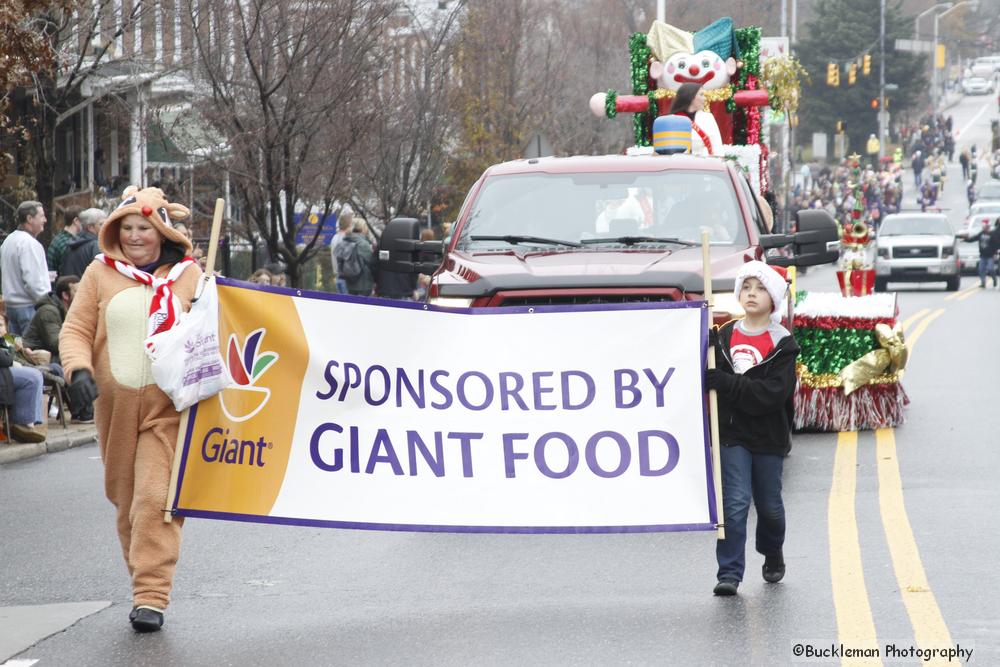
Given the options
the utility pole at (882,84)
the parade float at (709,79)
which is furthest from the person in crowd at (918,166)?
the parade float at (709,79)

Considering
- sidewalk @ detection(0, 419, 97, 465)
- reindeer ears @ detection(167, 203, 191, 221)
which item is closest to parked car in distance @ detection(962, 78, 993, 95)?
sidewalk @ detection(0, 419, 97, 465)

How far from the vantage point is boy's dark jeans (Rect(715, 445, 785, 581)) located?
25.6 feet

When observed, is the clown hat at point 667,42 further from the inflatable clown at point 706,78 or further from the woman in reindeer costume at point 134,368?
the woman in reindeer costume at point 134,368

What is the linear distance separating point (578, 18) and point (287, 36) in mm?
27978

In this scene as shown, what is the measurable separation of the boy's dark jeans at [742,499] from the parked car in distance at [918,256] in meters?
31.9

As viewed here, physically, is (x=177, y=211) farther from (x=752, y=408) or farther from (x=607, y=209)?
(x=607, y=209)

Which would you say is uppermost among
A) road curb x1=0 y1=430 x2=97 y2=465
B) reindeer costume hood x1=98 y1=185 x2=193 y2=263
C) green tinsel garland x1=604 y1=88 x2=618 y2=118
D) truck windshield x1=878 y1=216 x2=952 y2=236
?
green tinsel garland x1=604 y1=88 x2=618 y2=118

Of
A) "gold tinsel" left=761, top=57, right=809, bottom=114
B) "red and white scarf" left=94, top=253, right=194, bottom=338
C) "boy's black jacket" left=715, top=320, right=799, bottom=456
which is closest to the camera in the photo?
"red and white scarf" left=94, top=253, right=194, bottom=338

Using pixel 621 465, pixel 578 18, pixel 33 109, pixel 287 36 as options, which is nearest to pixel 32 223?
pixel 287 36

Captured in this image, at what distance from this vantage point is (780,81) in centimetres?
1947

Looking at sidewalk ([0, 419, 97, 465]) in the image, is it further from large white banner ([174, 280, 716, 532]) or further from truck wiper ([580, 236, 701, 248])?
large white banner ([174, 280, 716, 532])

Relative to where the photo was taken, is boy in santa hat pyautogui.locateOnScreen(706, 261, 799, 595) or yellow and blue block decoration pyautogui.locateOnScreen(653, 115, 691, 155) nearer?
boy in santa hat pyautogui.locateOnScreen(706, 261, 799, 595)

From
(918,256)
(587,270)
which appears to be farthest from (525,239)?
(918,256)

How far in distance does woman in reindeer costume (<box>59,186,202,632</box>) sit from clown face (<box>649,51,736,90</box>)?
10992mm
